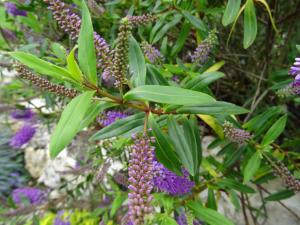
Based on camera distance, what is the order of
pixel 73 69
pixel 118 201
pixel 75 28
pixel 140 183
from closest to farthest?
1. pixel 140 183
2. pixel 73 69
3. pixel 75 28
4. pixel 118 201

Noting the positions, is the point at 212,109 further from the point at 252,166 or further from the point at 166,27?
the point at 166,27

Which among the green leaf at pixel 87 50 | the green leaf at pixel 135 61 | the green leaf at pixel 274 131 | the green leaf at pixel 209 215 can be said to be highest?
the green leaf at pixel 87 50

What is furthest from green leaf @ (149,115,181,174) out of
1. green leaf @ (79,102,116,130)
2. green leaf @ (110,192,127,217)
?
green leaf @ (110,192,127,217)

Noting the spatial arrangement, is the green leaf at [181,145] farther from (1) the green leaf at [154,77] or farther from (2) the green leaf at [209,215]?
(2) the green leaf at [209,215]

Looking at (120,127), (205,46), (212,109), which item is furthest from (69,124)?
(205,46)

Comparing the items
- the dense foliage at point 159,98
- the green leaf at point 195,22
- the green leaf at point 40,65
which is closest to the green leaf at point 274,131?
the dense foliage at point 159,98

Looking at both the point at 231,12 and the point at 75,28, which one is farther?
the point at 231,12
